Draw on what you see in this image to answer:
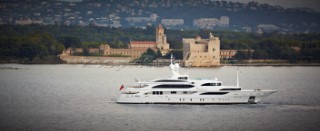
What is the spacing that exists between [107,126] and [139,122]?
4.99 ft

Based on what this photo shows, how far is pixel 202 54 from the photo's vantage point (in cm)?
9969

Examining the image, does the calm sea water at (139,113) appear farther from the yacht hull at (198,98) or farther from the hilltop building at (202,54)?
the hilltop building at (202,54)

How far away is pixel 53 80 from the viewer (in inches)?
2571

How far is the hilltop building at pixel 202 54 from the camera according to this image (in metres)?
98.6

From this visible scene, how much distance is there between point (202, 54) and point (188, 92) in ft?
191

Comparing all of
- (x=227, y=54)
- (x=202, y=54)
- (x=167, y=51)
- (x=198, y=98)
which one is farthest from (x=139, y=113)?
(x=167, y=51)

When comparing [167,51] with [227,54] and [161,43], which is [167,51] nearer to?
[161,43]

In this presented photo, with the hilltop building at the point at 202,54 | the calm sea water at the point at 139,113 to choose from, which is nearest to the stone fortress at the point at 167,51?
the hilltop building at the point at 202,54

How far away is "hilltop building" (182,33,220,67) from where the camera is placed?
324ft

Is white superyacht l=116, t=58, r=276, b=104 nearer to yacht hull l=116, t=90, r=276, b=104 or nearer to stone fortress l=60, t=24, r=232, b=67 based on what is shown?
yacht hull l=116, t=90, r=276, b=104

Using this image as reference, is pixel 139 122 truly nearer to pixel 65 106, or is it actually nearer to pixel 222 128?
pixel 222 128

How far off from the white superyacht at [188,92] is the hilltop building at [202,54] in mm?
55837

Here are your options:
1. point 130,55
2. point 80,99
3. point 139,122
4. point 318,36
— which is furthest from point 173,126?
point 318,36

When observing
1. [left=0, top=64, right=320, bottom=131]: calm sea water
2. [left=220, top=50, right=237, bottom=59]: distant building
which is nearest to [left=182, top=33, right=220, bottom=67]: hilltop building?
[left=220, top=50, right=237, bottom=59]: distant building
